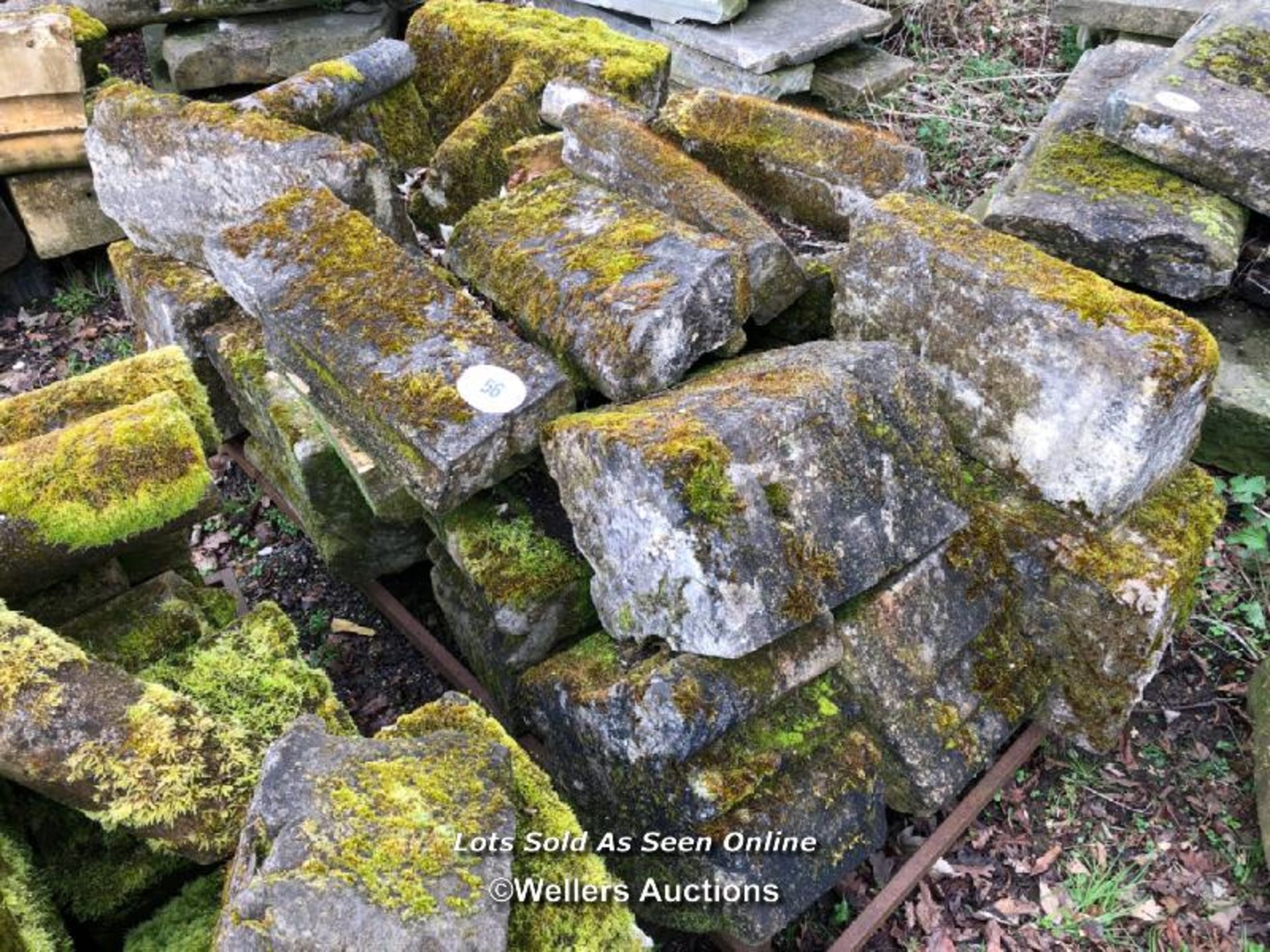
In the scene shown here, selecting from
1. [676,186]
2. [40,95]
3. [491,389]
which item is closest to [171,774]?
[491,389]

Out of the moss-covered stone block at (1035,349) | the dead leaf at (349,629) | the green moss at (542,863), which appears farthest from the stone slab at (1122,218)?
the dead leaf at (349,629)

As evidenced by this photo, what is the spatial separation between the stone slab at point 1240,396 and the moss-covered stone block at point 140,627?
12.6ft

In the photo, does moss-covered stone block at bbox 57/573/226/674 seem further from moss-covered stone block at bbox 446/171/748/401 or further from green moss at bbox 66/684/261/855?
moss-covered stone block at bbox 446/171/748/401

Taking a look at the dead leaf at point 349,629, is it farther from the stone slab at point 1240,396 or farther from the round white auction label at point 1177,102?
the round white auction label at point 1177,102

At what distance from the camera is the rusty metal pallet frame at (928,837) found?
298 cm

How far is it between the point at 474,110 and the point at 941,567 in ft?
10.2

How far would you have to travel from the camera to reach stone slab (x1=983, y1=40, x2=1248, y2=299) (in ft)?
12.2

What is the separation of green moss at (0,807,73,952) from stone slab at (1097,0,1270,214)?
14.1ft

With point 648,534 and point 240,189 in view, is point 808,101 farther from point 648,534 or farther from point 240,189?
point 648,534

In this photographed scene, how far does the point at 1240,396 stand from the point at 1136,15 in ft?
11.3

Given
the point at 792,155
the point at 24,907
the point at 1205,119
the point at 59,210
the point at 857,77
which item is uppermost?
the point at 1205,119

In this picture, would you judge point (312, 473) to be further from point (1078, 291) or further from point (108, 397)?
point (1078, 291)

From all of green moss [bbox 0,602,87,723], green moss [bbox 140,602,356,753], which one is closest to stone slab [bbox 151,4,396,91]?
green moss [bbox 140,602,356,753]

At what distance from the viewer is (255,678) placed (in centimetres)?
274
